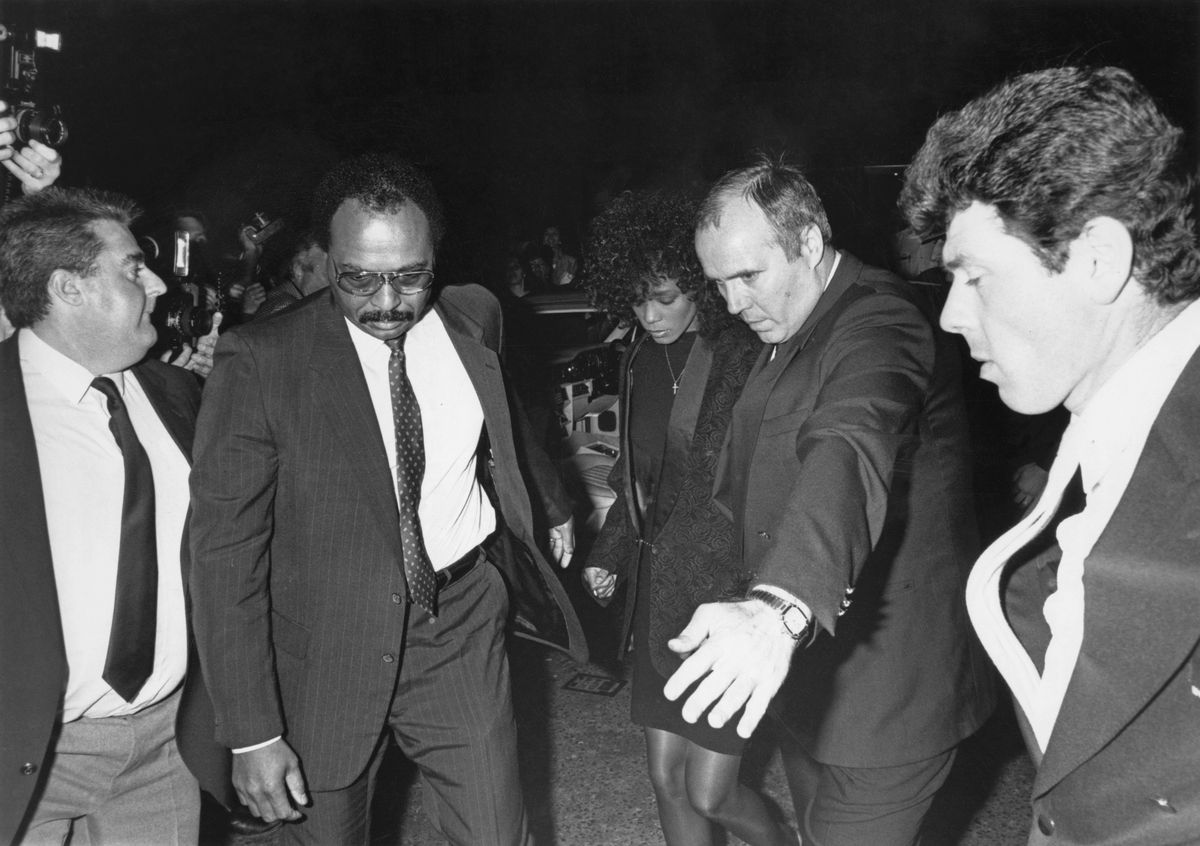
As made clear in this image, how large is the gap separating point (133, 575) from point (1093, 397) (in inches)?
81.6

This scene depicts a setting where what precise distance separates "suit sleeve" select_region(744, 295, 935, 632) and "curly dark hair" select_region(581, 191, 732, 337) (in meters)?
0.86

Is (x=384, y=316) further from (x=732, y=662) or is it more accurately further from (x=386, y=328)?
(x=732, y=662)

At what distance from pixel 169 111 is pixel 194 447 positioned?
851 cm

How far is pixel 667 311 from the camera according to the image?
3.26 m

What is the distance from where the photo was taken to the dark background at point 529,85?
827 cm

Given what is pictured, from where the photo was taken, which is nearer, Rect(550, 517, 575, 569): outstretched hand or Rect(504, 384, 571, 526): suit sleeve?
Rect(504, 384, 571, 526): suit sleeve

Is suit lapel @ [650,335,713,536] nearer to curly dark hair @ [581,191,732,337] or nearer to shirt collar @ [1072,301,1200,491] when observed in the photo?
curly dark hair @ [581,191,732,337]

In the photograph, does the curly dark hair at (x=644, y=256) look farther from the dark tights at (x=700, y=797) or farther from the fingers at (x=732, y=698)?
the fingers at (x=732, y=698)

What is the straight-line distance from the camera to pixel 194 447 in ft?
7.64

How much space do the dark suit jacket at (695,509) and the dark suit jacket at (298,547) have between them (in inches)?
33.1

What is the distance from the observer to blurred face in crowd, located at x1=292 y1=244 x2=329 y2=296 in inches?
178

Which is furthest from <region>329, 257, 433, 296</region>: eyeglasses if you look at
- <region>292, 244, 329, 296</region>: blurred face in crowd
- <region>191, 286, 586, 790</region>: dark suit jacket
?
<region>292, 244, 329, 296</region>: blurred face in crowd

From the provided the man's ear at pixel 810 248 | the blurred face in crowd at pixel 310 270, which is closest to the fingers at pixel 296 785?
the man's ear at pixel 810 248

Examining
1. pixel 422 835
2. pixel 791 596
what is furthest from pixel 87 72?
pixel 791 596
